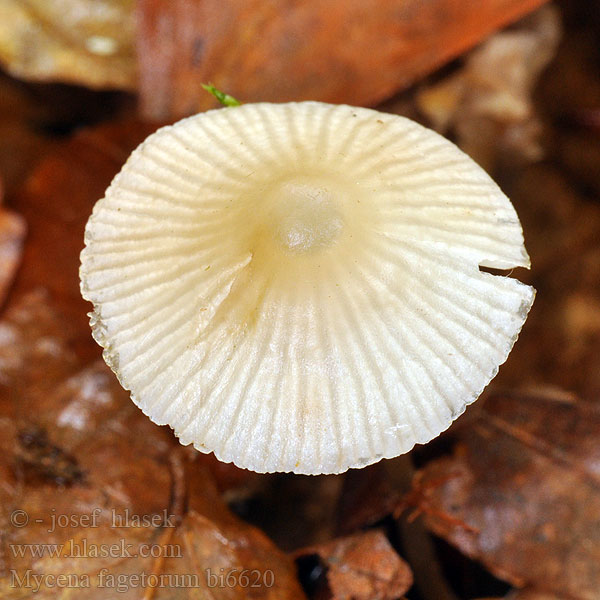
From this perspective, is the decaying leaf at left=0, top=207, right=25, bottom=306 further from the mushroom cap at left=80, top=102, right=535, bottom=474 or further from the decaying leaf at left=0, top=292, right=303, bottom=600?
the mushroom cap at left=80, top=102, right=535, bottom=474

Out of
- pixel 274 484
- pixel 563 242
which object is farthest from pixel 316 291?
pixel 563 242

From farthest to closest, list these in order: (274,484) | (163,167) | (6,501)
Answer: (274,484), (6,501), (163,167)

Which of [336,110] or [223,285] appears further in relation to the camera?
[336,110]

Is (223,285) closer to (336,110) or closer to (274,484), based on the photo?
(336,110)

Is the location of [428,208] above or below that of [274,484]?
above

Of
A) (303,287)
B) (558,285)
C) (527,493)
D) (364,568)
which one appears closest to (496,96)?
(558,285)

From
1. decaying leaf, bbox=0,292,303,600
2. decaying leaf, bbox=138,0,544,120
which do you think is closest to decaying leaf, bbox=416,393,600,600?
decaying leaf, bbox=0,292,303,600

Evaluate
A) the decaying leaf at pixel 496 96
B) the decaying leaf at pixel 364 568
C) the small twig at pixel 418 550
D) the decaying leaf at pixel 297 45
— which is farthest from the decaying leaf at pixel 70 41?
the decaying leaf at pixel 364 568
